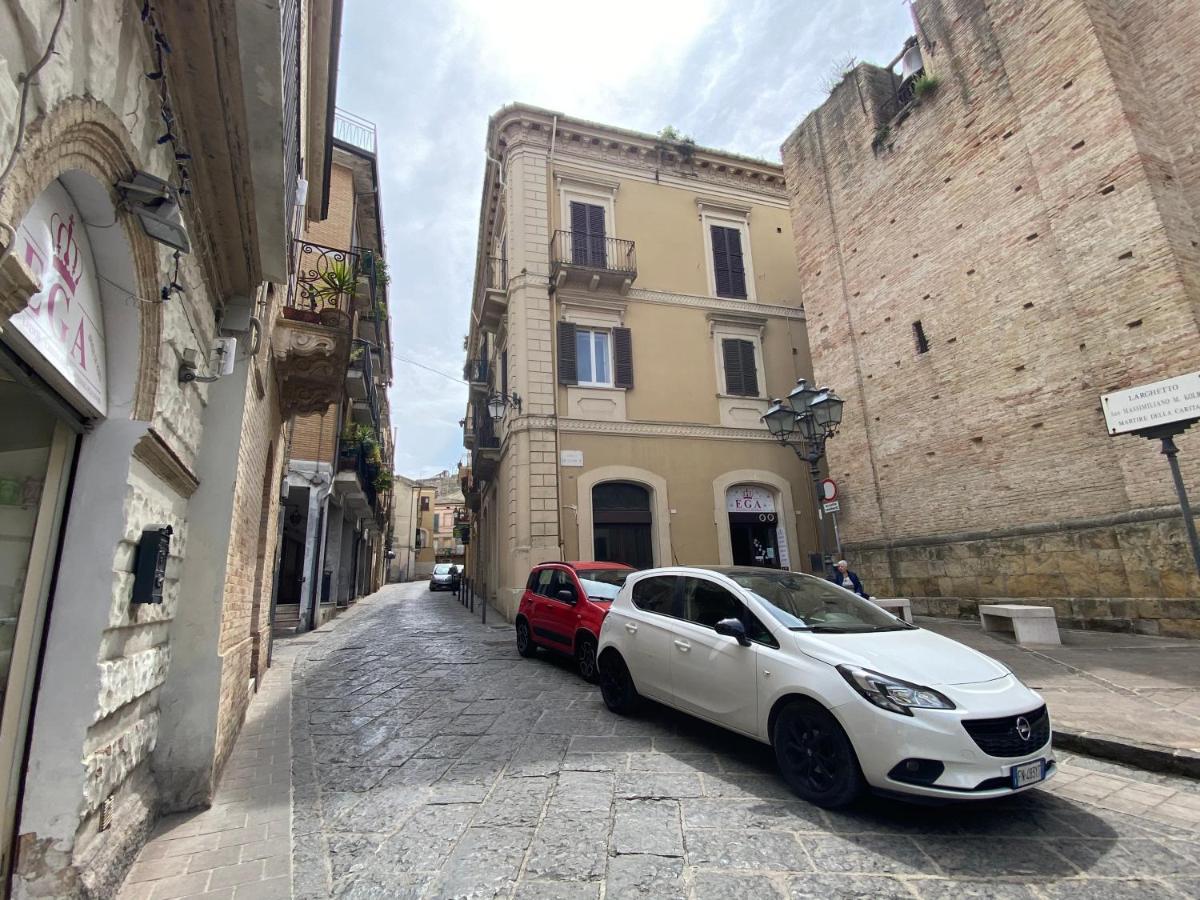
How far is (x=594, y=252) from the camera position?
1535 centimetres

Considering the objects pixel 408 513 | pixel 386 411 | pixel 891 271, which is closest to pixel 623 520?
pixel 891 271

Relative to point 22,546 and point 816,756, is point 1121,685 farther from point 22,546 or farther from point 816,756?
point 22,546

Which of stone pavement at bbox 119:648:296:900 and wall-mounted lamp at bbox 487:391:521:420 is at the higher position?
wall-mounted lamp at bbox 487:391:521:420

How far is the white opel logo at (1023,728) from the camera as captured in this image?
10.6 feet

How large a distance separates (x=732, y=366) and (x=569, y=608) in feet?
32.2

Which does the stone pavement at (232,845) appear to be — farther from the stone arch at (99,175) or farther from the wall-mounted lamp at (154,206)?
the wall-mounted lamp at (154,206)

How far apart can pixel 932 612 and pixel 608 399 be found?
821 centimetres

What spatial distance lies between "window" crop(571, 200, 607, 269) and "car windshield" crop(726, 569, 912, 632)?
1165 cm

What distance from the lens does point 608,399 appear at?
14.3 m

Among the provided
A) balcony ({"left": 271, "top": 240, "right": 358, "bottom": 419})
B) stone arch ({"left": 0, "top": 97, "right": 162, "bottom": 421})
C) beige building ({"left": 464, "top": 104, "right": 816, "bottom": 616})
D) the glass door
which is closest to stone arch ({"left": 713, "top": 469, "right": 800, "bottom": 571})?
beige building ({"left": 464, "top": 104, "right": 816, "bottom": 616})

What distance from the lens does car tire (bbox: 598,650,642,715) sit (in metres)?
5.44

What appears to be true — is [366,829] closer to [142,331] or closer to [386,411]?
[142,331]

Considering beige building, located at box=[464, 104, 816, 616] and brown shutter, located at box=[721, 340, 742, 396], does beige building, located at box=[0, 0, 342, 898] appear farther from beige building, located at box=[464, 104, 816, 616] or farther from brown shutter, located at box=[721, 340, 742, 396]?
brown shutter, located at box=[721, 340, 742, 396]

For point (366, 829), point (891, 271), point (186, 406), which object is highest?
point (891, 271)
